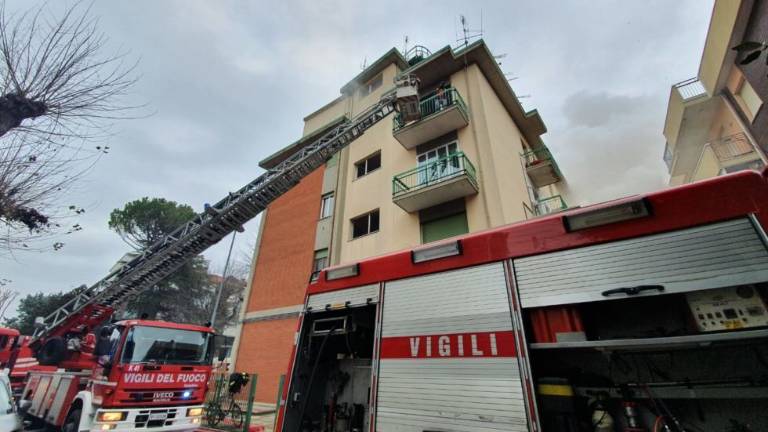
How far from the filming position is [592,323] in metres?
3.34

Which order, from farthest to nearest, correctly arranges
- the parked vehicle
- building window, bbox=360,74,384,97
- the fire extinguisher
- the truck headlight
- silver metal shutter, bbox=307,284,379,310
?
1. building window, bbox=360,74,384,97
2. the truck headlight
3. the parked vehicle
4. silver metal shutter, bbox=307,284,379,310
5. the fire extinguisher

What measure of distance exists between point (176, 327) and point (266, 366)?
7454 millimetres

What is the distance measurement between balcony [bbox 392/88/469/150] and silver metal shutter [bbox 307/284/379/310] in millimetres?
9067

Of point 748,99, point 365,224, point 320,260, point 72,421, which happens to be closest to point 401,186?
point 365,224

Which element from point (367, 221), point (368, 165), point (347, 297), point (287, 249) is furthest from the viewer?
point (287, 249)

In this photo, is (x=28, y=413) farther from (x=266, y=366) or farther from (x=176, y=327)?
(x=266, y=366)

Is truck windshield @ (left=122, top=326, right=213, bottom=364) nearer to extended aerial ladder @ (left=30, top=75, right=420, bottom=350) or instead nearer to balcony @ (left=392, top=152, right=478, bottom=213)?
extended aerial ladder @ (left=30, top=75, right=420, bottom=350)

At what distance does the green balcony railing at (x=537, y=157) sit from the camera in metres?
13.9

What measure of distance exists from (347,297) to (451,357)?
1774mm

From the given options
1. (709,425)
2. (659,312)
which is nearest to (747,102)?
(659,312)

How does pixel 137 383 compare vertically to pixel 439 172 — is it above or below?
below

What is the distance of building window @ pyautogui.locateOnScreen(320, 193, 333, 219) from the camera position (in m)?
15.1

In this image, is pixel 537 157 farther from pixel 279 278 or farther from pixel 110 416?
pixel 110 416

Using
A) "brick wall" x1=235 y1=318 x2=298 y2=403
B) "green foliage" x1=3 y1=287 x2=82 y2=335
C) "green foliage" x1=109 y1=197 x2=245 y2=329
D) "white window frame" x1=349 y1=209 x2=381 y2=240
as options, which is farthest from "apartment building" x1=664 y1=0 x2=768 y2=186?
"green foliage" x1=3 y1=287 x2=82 y2=335
